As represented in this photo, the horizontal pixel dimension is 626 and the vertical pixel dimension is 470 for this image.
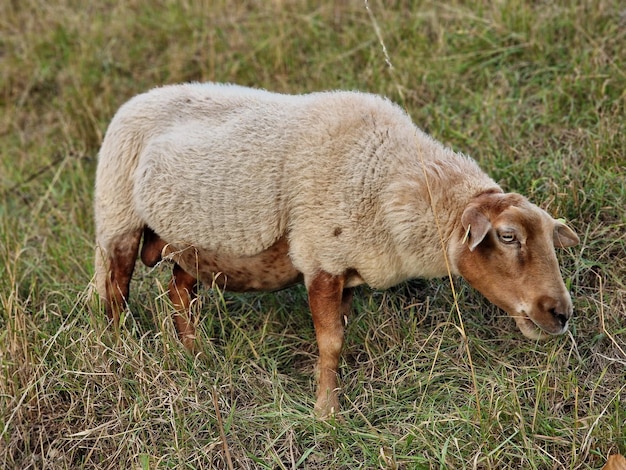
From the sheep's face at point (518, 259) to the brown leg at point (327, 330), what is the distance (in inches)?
27.2

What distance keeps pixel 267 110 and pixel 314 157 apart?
17.8 inches

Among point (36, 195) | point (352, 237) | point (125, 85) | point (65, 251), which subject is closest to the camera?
point (352, 237)

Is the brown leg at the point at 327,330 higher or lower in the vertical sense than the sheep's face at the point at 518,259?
lower

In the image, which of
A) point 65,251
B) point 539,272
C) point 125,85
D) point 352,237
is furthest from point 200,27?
point 539,272

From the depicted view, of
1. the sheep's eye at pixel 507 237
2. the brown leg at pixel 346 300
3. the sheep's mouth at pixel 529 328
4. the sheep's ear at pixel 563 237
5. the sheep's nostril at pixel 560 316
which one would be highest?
the sheep's eye at pixel 507 237

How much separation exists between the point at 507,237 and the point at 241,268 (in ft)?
4.80

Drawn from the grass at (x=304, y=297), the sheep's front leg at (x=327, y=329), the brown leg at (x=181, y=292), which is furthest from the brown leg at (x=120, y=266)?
the sheep's front leg at (x=327, y=329)

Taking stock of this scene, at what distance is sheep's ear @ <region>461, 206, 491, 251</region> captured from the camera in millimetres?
4109

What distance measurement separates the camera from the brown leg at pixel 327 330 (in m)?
4.57

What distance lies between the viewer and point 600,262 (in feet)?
16.6

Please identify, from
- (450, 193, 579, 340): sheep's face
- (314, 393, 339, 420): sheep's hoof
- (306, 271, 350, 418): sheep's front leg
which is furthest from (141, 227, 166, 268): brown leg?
(450, 193, 579, 340): sheep's face

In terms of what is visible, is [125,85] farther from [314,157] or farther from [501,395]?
[501,395]

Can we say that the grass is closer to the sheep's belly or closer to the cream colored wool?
the sheep's belly

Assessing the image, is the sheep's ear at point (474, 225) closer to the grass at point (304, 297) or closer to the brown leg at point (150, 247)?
the grass at point (304, 297)
